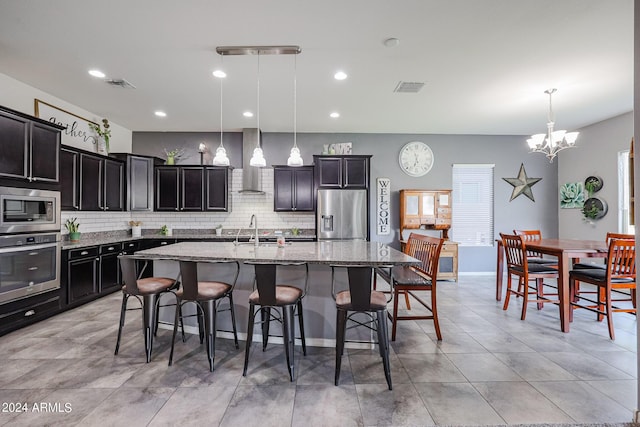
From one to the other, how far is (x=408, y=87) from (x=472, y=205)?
3359mm

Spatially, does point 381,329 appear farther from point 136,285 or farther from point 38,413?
point 38,413

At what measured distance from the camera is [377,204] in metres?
5.88

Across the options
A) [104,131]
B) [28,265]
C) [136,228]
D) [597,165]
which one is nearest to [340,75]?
[28,265]

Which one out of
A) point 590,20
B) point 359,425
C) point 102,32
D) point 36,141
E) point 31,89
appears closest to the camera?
point 359,425

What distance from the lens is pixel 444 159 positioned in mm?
5996

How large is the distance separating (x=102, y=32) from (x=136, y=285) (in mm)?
2259

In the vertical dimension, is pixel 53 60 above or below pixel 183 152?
above

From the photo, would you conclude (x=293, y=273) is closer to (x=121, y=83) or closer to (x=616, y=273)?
(x=121, y=83)

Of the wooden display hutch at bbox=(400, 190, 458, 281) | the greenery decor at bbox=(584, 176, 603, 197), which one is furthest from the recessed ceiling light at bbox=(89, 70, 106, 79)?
the greenery decor at bbox=(584, 176, 603, 197)

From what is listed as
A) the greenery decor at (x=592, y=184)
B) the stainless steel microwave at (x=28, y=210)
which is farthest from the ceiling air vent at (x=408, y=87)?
the stainless steel microwave at (x=28, y=210)

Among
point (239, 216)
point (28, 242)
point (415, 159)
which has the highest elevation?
point (415, 159)

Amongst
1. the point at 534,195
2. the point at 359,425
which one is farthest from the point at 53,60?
the point at 534,195

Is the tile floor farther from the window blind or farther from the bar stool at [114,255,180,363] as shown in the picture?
the window blind

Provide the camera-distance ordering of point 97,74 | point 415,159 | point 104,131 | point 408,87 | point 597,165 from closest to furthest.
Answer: point 97,74, point 408,87, point 104,131, point 597,165, point 415,159
